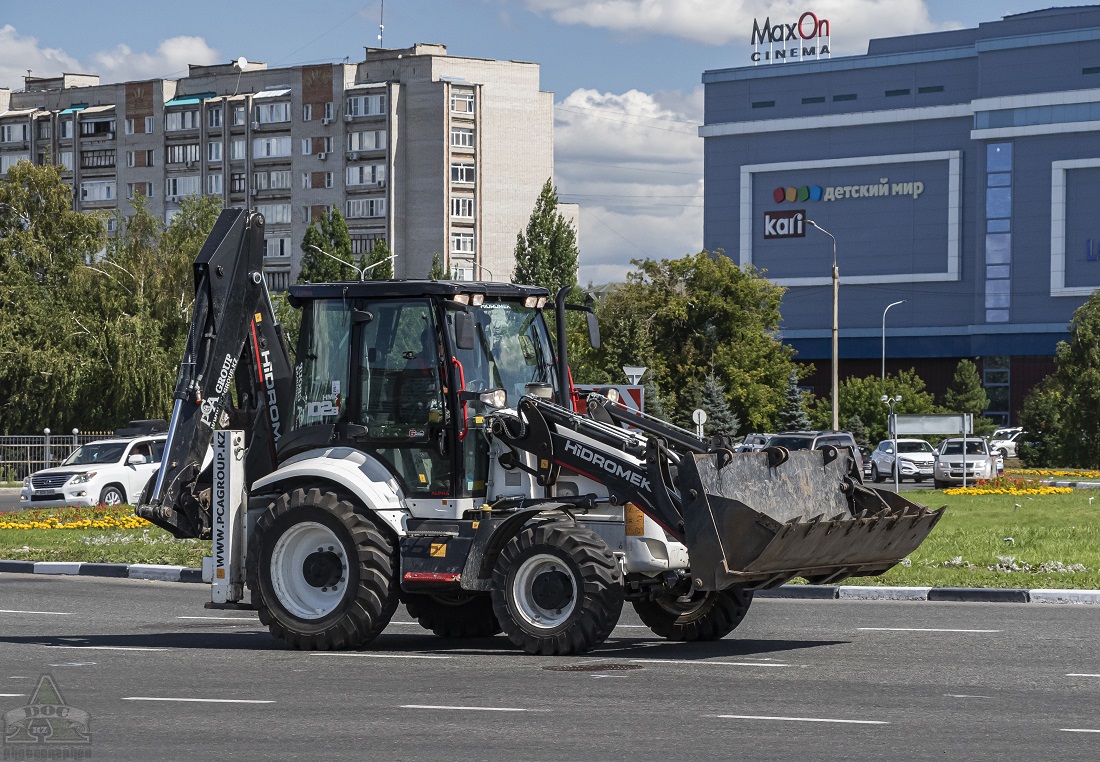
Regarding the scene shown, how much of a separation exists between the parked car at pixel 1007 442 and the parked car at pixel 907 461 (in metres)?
18.6

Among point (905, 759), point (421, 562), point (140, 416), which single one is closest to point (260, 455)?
point (421, 562)

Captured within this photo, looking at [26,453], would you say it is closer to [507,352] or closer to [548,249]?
[548,249]

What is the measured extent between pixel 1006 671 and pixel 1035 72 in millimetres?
104136

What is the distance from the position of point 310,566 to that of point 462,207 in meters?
95.5

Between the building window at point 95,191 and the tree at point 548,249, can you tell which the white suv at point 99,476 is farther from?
the building window at point 95,191

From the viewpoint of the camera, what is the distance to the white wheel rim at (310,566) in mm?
12531

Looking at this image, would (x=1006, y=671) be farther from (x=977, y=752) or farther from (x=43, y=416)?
(x=43, y=416)

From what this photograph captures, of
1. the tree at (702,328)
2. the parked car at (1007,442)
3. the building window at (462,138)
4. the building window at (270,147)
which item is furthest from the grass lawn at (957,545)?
the building window at (270,147)

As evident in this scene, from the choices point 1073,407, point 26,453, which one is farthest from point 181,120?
point 1073,407

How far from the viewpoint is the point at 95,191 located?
11419 cm

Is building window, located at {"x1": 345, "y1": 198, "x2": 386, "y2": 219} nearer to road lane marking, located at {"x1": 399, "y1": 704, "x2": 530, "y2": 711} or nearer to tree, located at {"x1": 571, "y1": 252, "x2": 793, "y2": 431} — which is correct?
tree, located at {"x1": 571, "y1": 252, "x2": 793, "y2": 431}

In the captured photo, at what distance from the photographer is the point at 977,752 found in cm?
802

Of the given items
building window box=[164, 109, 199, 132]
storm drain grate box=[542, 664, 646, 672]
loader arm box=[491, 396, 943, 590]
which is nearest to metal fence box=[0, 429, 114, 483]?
loader arm box=[491, 396, 943, 590]

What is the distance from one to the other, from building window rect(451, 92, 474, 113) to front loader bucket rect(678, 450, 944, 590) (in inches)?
3716
